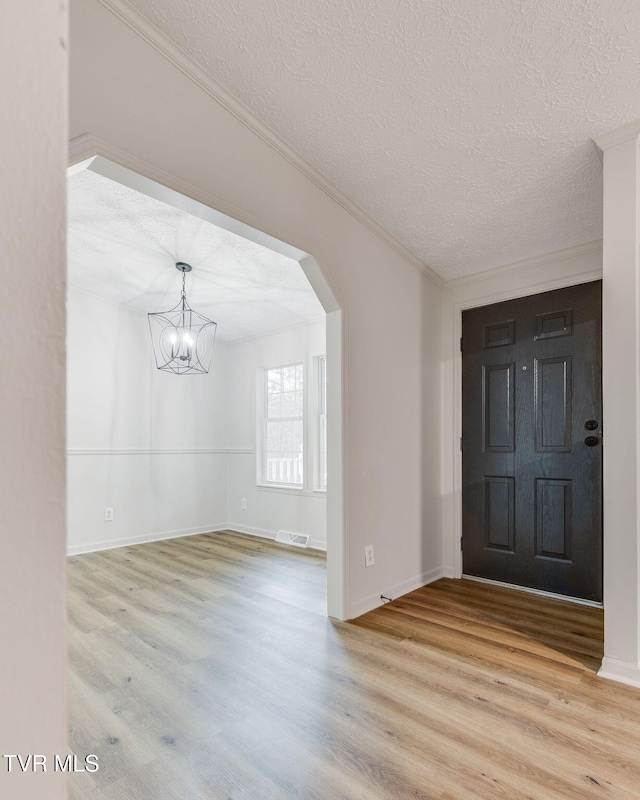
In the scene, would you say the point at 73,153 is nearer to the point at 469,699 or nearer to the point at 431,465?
the point at 469,699

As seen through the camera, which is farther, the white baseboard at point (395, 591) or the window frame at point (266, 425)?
the window frame at point (266, 425)

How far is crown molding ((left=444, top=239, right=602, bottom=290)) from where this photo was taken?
3109 mm

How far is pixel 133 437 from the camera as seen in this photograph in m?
4.95

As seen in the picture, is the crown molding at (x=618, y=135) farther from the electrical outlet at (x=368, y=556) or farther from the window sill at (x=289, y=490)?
the window sill at (x=289, y=490)

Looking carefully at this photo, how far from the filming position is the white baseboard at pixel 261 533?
4547 millimetres

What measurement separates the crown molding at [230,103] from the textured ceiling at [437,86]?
0.11 ft

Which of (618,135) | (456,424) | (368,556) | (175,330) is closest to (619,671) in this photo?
(368,556)

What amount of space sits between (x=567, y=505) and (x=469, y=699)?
168cm

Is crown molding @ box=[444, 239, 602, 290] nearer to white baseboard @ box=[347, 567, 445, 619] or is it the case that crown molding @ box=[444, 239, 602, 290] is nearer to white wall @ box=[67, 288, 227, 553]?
white baseboard @ box=[347, 567, 445, 619]

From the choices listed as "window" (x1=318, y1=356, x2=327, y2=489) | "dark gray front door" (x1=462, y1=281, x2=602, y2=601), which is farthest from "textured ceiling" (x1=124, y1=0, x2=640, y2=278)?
"window" (x1=318, y1=356, x2=327, y2=489)

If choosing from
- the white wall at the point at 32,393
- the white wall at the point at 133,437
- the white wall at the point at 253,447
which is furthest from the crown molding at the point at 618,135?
the white wall at the point at 133,437

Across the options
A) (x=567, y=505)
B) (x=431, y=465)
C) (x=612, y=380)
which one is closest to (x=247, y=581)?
(x=431, y=465)

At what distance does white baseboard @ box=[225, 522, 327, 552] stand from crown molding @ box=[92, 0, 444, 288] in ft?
9.19

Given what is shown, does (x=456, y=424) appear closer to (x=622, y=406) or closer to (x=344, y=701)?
(x=622, y=406)
